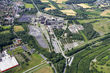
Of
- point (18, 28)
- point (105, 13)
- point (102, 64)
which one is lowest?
point (102, 64)

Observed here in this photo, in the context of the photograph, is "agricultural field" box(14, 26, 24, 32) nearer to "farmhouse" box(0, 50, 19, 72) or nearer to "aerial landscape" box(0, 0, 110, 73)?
"aerial landscape" box(0, 0, 110, 73)

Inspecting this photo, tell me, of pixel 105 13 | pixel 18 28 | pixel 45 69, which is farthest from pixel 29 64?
pixel 105 13

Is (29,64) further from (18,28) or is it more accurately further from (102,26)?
(102,26)

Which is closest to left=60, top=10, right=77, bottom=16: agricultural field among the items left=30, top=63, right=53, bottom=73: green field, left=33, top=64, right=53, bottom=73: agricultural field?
left=30, top=63, right=53, bottom=73: green field

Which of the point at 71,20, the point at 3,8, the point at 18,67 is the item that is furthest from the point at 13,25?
the point at 71,20

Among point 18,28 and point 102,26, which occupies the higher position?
point 18,28

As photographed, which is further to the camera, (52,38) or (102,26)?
(102,26)

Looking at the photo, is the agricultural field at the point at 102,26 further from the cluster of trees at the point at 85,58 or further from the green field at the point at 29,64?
the green field at the point at 29,64
